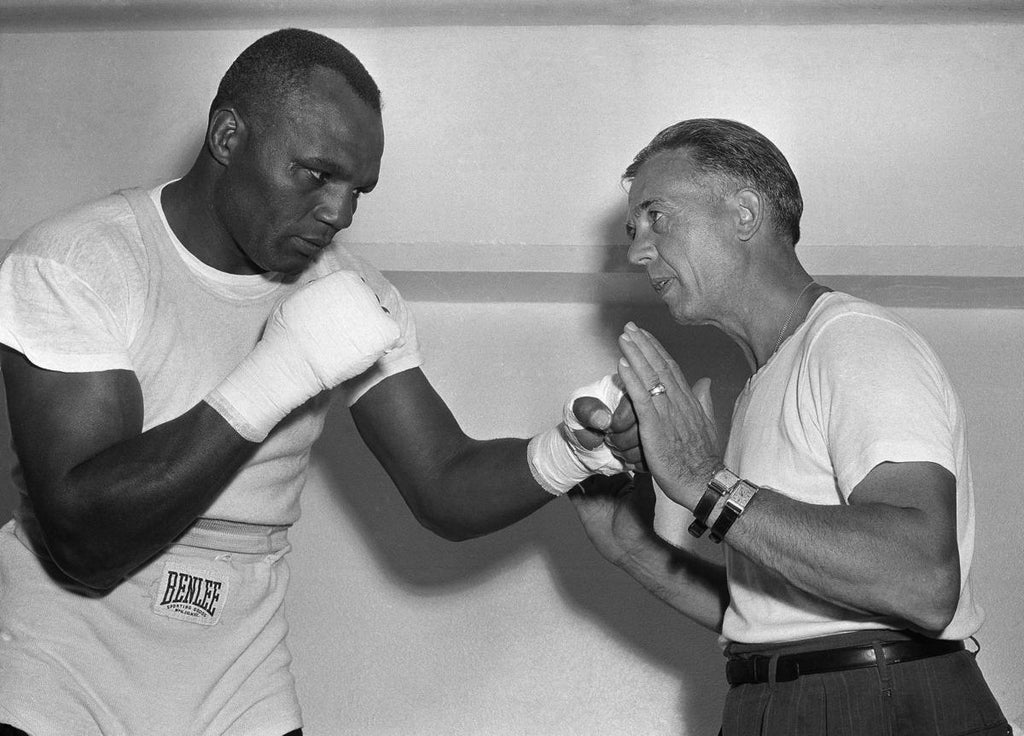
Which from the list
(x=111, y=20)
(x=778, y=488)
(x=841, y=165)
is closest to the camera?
(x=778, y=488)

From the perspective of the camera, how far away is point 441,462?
227cm

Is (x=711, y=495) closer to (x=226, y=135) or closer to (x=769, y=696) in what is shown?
(x=769, y=696)

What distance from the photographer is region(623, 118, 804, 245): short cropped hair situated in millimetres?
2166

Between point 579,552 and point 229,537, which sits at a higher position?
point 229,537

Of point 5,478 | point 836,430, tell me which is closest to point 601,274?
point 836,430

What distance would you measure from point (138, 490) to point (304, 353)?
1.01ft

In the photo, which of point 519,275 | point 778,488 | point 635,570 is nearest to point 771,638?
point 778,488

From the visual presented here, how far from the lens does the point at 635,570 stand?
2.35m

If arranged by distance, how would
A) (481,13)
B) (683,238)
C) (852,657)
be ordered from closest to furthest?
(852,657) < (683,238) < (481,13)

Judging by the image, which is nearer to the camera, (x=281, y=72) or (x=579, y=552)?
(x=281, y=72)

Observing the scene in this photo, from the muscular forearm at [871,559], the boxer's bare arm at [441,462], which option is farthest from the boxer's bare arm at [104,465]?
the muscular forearm at [871,559]

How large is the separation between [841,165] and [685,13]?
556mm

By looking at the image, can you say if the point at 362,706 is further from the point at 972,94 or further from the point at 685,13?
the point at 972,94

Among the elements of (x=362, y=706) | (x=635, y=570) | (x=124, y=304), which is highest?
(x=124, y=304)
